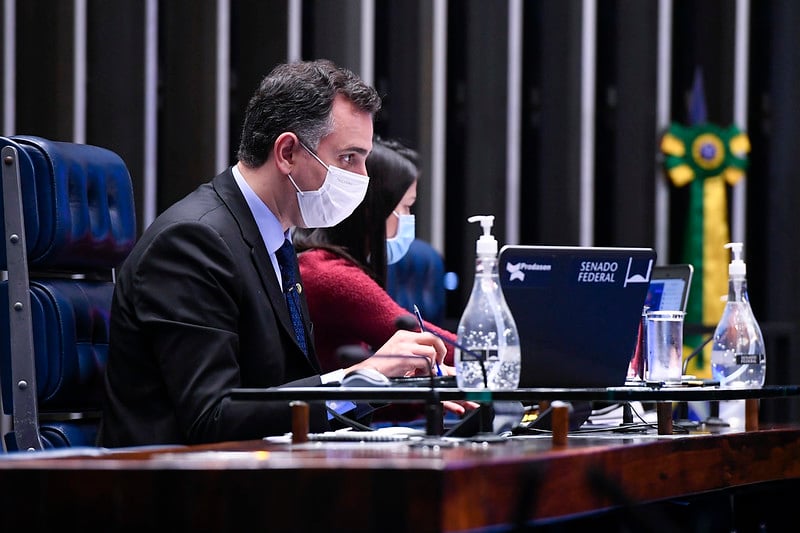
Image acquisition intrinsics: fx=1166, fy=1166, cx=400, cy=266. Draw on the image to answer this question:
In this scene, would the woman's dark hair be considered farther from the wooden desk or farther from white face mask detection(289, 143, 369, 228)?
the wooden desk

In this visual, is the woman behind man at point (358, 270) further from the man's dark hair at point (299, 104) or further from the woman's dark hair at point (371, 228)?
the man's dark hair at point (299, 104)

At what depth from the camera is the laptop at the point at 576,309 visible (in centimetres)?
167

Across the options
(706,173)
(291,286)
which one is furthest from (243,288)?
(706,173)

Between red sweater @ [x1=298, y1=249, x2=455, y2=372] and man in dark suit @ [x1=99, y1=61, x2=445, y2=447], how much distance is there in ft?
1.14

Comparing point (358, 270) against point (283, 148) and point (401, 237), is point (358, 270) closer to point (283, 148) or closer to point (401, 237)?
point (401, 237)

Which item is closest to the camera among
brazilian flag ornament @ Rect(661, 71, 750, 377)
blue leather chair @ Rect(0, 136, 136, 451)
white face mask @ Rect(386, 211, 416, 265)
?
blue leather chair @ Rect(0, 136, 136, 451)

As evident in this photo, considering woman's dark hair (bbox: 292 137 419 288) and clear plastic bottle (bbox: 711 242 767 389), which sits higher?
woman's dark hair (bbox: 292 137 419 288)

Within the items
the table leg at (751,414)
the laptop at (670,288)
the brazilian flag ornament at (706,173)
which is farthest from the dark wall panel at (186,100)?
the table leg at (751,414)

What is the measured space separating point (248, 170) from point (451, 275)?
8.29 feet

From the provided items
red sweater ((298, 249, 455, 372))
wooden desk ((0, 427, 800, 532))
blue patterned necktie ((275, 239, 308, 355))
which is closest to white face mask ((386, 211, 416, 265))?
red sweater ((298, 249, 455, 372))

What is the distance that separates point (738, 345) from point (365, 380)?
Answer: 2.51ft

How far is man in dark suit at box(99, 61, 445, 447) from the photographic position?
1.77 metres

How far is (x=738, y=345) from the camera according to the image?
6.64 feet

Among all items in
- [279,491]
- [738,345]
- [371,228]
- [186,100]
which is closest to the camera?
[279,491]
